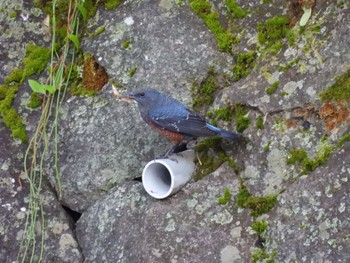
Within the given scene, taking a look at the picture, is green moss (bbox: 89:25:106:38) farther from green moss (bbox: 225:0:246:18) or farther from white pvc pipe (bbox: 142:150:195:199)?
white pvc pipe (bbox: 142:150:195:199)

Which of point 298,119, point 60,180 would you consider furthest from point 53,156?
point 298,119

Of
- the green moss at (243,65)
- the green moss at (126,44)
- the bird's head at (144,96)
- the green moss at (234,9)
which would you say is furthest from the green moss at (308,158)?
the green moss at (126,44)

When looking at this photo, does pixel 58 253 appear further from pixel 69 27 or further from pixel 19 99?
pixel 69 27

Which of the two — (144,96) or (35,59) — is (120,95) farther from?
(35,59)

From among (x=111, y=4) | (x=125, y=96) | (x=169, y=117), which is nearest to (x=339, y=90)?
(x=169, y=117)

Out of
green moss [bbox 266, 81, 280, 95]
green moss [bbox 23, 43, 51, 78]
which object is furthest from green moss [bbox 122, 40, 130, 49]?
green moss [bbox 266, 81, 280, 95]

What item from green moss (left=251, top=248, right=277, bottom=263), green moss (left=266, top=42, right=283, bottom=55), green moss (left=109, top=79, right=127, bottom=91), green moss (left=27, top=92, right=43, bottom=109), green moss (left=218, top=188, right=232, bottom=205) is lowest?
green moss (left=251, top=248, right=277, bottom=263)

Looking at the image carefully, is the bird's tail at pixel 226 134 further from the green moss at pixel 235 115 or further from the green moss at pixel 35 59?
the green moss at pixel 35 59
